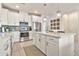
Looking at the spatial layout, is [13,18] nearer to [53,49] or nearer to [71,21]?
[71,21]

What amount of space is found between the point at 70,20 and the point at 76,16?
24 centimetres

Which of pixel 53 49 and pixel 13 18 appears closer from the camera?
pixel 53 49

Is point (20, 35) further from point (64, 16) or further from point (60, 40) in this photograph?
point (60, 40)

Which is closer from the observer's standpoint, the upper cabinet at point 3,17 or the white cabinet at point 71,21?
the white cabinet at point 71,21

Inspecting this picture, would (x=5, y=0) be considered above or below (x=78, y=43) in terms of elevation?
above

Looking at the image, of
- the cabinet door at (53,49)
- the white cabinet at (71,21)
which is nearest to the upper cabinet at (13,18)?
the white cabinet at (71,21)

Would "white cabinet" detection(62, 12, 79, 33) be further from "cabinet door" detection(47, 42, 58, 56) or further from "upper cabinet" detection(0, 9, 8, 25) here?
"upper cabinet" detection(0, 9, 8, 25)

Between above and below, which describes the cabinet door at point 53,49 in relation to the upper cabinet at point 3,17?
below

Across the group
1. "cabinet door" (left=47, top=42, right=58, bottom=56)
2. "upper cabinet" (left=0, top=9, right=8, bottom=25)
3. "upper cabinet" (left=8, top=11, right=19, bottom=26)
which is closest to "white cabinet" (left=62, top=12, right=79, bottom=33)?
"cabinet door" (left=47, top=42, right=58, bottom=56)

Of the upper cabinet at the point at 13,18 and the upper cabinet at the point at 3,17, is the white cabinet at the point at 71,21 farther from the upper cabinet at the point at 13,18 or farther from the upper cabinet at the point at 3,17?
the upper cabinet at the point at 3,17

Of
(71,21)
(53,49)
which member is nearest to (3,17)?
(53,49)

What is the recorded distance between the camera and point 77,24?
3107mm

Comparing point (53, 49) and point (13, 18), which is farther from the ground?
point (13, 18)

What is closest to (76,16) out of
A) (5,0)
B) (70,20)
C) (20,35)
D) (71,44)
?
(70,20)
